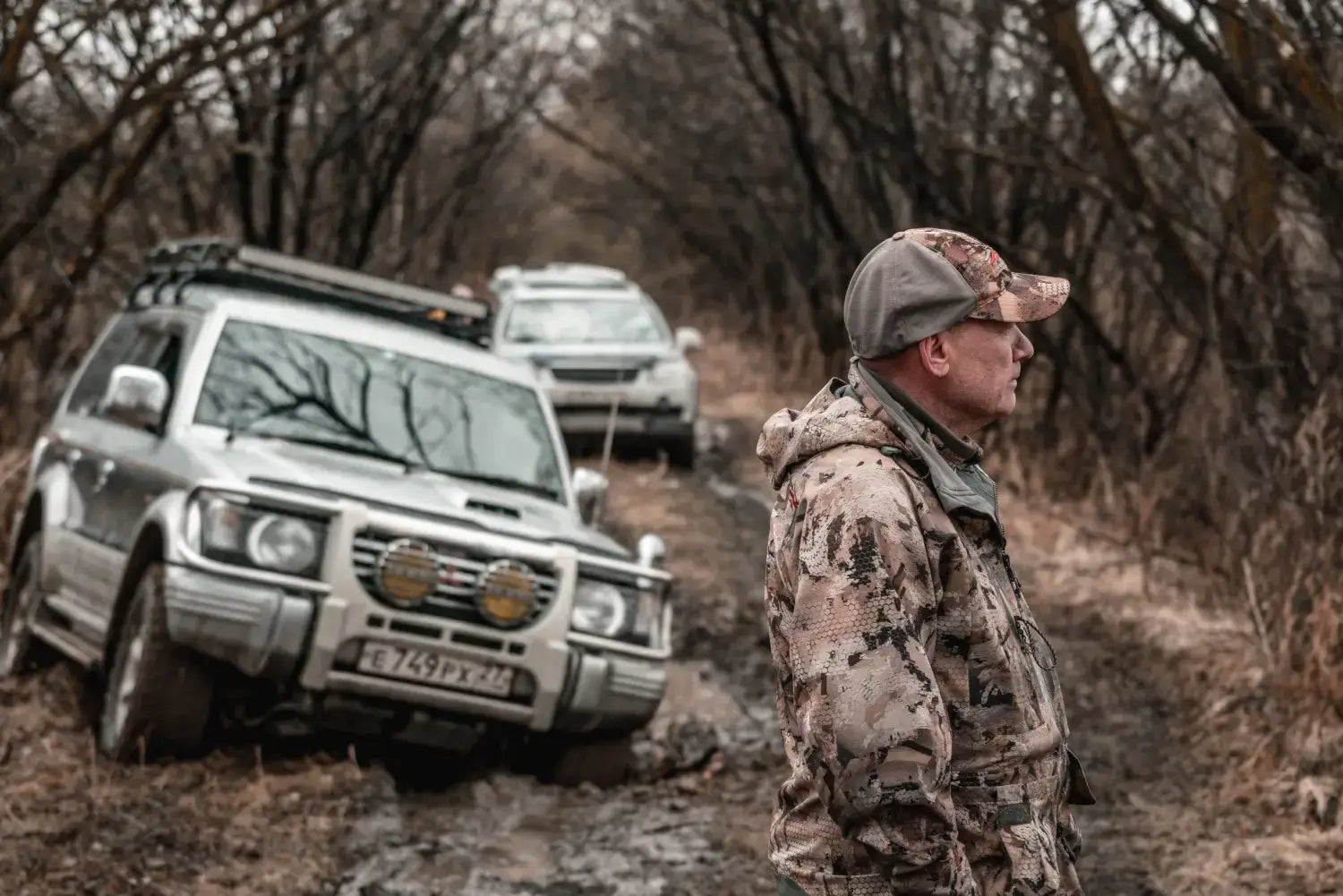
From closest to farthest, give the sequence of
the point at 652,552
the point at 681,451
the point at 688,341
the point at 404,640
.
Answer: the point at 404,640
the point at 652,552
the point at 681,451
the point at 688,341

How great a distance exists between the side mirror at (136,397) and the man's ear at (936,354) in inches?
188

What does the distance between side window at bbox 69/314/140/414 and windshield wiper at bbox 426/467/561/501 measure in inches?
71.0

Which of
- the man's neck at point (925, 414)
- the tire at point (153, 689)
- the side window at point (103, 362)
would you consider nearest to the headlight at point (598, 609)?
the tire at point (153, 689)

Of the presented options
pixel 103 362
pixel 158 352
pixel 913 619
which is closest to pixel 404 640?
pixel 158 352

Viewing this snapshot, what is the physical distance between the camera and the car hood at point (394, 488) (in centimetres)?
690

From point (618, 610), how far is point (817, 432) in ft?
14.9

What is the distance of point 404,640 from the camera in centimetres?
677

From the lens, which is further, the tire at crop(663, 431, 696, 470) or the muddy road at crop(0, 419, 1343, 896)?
the tire at crop(663, 431, 696, 470)

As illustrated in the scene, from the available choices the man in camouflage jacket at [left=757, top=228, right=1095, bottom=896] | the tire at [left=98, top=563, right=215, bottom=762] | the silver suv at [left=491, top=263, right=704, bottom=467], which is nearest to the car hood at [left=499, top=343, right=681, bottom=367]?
the silver suv at [left=491, top=263, right=704, bottom=467]

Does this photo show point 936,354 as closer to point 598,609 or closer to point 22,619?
point 598,609

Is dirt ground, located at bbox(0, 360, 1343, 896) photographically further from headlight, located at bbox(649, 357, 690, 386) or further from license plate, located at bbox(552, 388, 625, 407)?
headlight, located at bbox(649, 357, 690, 386)

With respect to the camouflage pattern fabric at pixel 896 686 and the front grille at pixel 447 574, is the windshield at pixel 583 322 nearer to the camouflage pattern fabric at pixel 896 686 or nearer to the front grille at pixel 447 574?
the front grille at pixel 447 574

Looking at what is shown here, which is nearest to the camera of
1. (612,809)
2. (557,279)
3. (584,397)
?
(612,809)

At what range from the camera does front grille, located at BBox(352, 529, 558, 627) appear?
22.1ft
